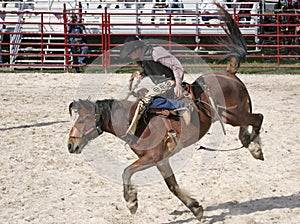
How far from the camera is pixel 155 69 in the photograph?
6102 mm

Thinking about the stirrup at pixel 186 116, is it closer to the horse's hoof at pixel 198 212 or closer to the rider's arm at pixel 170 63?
the rider's arm at pixel 170 63

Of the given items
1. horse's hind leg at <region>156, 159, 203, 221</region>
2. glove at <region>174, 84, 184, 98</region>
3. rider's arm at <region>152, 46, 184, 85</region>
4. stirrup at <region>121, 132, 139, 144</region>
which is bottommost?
horse's hind leg at <region>156, 159, 203, 221</region>

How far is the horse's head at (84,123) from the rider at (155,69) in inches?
11.8

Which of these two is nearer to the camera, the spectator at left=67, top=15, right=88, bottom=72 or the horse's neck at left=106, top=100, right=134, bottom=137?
the horse's neck at left=106, top=100, right=134, bottom=137

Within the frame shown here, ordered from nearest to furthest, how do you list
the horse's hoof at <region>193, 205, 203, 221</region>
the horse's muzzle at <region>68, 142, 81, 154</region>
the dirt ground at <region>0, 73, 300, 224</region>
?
the horse's muzzle at <region>68, 142, 81, 154</region>
the horse's hoof at <region>193, 205, 203, 221</region>
the dirt ground at <region>0, 73, 300, 224</region>

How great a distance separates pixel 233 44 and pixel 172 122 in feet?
4.55

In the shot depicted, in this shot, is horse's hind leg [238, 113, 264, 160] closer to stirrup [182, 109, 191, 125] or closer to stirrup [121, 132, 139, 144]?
stirrup [182, 109, 191, 125]

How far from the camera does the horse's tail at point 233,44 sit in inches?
266

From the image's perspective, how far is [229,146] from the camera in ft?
28.6

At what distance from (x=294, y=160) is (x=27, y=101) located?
5972 millimetres

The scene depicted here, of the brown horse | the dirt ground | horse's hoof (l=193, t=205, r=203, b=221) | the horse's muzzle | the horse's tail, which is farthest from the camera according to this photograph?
the horse's tail

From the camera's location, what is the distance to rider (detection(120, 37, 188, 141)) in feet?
18.7

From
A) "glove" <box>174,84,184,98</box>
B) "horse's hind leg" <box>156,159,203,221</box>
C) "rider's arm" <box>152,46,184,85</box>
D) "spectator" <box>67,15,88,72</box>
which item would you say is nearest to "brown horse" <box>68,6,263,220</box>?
"horse's hind leg" <box>156,159,203,221</box>

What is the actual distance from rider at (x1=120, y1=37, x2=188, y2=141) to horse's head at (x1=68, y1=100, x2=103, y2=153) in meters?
0.30
